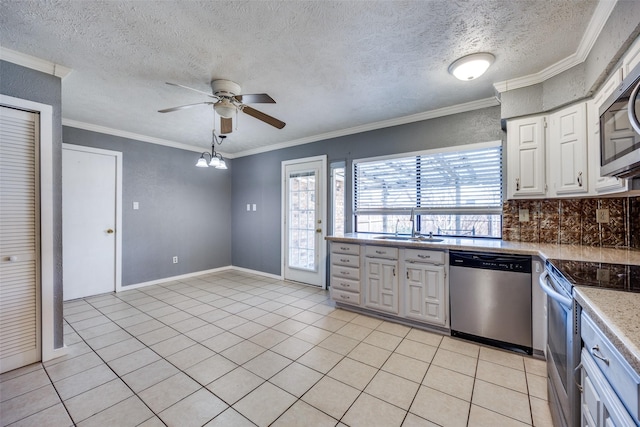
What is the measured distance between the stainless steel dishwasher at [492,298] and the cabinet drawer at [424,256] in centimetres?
10

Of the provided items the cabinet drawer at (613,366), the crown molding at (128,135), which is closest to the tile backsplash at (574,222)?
the cabinet drawer at (613,366)

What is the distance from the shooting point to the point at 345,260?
327cm

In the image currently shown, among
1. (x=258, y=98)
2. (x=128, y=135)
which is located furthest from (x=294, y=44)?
(x=128, y=135)

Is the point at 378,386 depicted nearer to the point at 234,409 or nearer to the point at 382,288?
the point at 234,409

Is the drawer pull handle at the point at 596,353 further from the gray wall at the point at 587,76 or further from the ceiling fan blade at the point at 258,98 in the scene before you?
the ceiling fan blade at the point at 258,98

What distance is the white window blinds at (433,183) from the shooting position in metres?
2.95

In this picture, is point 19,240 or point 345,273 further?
point 345,273

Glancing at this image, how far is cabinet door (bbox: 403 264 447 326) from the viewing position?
2.62 metres

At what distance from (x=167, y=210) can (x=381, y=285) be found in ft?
12.3

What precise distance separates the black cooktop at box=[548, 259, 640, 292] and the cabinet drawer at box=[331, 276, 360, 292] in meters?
1.89

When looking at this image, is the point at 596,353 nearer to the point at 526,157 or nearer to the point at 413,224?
the point at 526,157

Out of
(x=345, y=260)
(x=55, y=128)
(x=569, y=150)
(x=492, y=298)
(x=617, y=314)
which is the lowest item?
(x=492, y=298)

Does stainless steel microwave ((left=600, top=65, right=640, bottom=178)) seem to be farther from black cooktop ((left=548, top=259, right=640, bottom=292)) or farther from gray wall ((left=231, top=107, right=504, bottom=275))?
gray wall ((left=231, top=107, right=504, bottom=275))

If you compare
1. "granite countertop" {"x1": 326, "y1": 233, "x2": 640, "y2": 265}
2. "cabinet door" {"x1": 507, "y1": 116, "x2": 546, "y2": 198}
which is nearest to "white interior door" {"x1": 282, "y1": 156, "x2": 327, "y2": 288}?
"granite countertop" {"x1": 326, "y1": 233, "x2": 640, "y2": 265}
